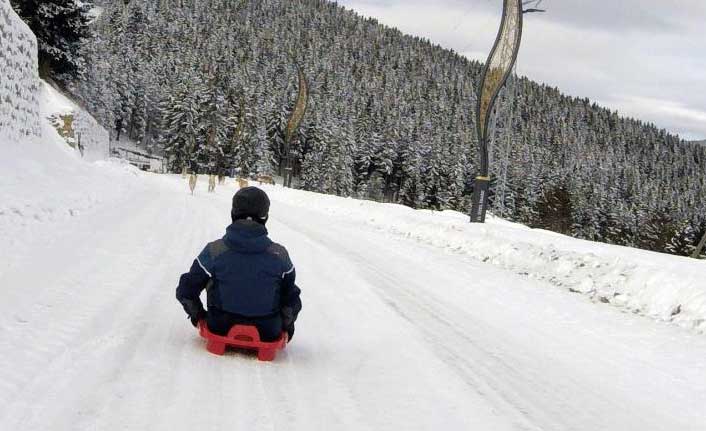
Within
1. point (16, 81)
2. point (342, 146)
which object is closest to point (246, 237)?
point (16, 81)

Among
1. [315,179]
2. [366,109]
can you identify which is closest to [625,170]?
[366,109]

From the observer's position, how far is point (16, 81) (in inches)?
556

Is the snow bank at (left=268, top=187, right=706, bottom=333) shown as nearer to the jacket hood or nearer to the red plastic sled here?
the red plastic sled

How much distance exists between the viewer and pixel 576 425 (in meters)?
4.29

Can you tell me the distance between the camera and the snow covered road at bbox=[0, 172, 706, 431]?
11.9 ft

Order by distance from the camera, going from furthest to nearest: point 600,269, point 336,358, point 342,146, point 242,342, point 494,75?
point 342,146
point 494,75
point 600,269
point 336,358
point 242,342

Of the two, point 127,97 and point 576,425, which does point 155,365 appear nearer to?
point 576,425

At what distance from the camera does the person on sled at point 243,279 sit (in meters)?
4.75

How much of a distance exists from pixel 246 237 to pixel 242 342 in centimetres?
83

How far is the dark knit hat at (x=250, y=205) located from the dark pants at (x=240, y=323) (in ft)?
2.59

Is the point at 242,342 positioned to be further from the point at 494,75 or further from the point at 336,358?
the point at 494,75

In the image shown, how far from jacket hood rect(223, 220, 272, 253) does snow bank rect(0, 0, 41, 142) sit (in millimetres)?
10612

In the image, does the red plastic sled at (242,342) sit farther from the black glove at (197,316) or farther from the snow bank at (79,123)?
the snow bank at (79,123)

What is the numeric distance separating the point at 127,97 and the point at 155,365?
114642 millimetres
